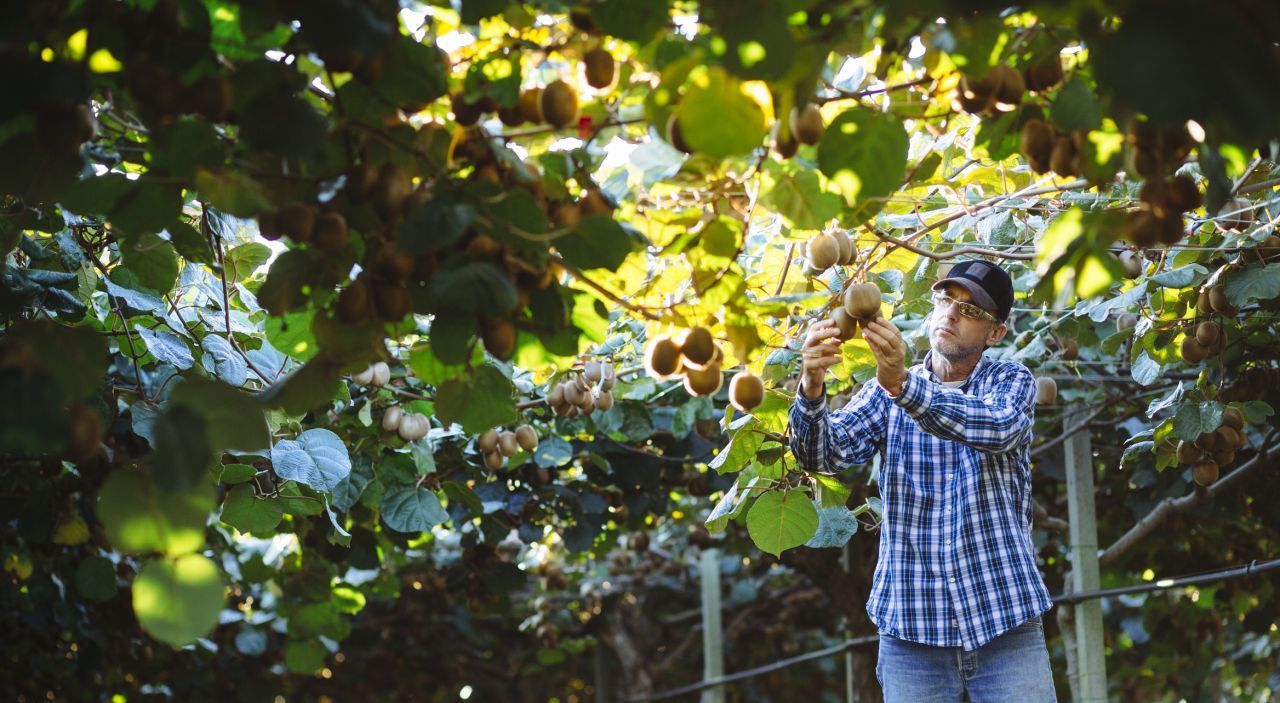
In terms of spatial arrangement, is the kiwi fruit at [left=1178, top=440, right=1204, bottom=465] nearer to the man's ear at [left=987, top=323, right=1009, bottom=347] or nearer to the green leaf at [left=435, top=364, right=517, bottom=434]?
the man's ear at [left=987, top=323, right=1009, bottom=347]

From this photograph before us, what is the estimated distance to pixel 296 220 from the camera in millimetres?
1349

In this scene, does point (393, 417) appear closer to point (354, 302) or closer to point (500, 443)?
point (500, 443)

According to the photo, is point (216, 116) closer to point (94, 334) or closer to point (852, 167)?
point (94, 334)

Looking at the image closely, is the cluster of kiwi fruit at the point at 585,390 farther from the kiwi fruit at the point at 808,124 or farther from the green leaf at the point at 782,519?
the kiwi fruit at the point at 808,124

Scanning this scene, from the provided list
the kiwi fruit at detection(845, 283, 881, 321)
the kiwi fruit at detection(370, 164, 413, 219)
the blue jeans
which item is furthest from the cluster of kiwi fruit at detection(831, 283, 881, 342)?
the kiwi fruit at detection(370, 164, 413, 219)

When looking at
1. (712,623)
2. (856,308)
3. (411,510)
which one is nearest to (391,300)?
(856,308)

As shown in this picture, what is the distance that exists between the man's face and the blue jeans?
0.57m

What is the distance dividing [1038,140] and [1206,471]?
1.65m

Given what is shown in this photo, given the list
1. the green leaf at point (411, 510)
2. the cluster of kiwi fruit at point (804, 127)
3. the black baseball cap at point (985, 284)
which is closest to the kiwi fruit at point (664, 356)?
the cluster of kiwi fruit at point (804, 127)

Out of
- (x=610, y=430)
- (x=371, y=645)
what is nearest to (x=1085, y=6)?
(x=610, y=430)

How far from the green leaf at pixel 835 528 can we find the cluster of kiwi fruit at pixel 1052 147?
4.78 ft

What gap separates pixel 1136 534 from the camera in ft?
13.9

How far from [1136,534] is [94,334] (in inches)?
148

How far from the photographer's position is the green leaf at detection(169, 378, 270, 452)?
124cm
